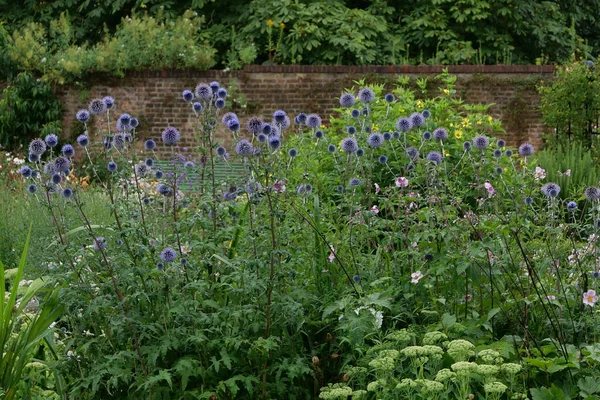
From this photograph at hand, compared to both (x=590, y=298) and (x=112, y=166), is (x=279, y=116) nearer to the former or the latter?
(x=112, y=166)

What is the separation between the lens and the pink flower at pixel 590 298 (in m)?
3.60

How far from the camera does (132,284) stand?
352 centimetres

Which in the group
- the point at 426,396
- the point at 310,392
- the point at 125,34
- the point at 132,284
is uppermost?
the point at 125,34

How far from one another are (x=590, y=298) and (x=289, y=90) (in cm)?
1039

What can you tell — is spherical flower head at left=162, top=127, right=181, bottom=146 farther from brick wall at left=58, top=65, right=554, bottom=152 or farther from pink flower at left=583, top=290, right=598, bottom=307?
brick wall at left=58, top=65, right=554, bottom=152

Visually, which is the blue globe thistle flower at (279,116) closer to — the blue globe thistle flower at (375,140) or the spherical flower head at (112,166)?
the blue globe thistle flower at (375,140)

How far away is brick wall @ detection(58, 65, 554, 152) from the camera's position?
44.2 ft

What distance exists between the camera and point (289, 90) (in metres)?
13.7

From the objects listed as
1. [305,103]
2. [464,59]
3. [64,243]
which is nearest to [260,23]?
[305,103]

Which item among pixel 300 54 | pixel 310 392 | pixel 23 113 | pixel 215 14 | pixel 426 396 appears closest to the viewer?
pixel 426 396

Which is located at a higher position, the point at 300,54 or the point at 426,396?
the point at 300,54

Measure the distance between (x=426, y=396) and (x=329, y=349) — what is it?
31.7 inches

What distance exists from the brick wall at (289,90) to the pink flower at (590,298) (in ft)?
32.7

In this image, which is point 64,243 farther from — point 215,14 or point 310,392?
point 215,14
